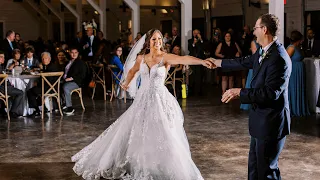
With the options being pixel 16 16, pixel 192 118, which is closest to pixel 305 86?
pixel 192 118

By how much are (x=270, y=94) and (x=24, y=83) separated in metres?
6.38

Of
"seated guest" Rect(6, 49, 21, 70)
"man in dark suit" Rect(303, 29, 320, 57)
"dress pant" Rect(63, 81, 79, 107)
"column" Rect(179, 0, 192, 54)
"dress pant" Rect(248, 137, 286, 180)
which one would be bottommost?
"dress pant" Rect(248, 137, 286, 180)

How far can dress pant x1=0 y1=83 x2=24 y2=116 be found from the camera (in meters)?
8.73

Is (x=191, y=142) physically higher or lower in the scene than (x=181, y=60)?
lower

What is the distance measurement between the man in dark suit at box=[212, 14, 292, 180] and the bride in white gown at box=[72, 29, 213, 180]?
139 centimetres

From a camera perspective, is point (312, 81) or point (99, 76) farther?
point (99, 76)

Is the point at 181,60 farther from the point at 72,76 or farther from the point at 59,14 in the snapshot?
the point at 59,14

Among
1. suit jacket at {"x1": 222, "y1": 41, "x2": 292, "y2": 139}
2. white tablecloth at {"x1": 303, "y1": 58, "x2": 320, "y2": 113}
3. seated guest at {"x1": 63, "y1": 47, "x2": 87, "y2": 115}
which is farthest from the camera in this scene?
seated guest at {"x1": 63, "y1": 47, "x2": 87, "y2": 115}

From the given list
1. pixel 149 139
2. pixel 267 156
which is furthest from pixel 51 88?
pixel 267 156

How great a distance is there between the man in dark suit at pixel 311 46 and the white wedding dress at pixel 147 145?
5951 mm

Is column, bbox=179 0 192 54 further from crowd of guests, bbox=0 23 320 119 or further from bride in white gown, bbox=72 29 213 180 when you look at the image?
bride in white gown, bbox=72 29 213 180

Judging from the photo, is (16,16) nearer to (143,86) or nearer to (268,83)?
(143,86)

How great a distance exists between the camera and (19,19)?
81.3ft

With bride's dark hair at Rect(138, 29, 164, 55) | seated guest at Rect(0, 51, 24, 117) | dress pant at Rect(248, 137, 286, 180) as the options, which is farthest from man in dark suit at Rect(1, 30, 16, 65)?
dress pant at Rect(248, 137, 286, 180)
